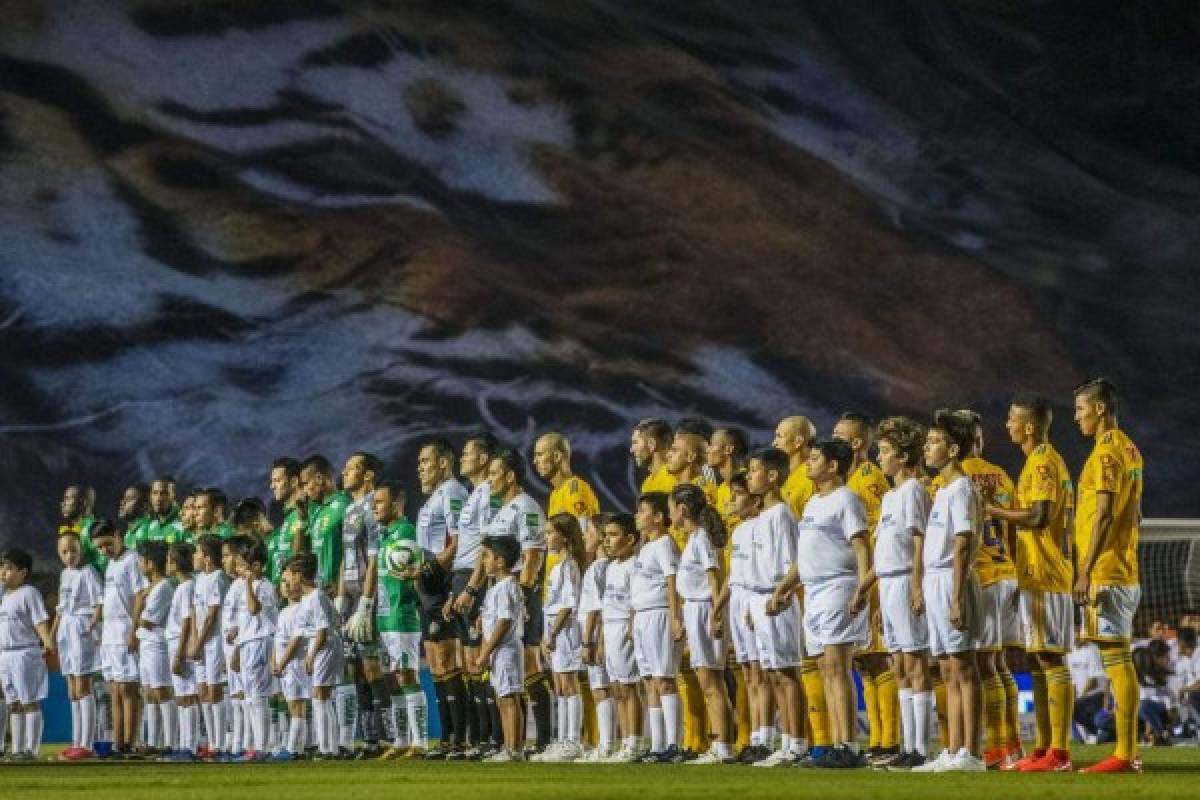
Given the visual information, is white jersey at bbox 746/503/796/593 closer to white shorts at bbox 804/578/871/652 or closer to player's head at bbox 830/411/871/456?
white shorts at bbox 804/578/871/652

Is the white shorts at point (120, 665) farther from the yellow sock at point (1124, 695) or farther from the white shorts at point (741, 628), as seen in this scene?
the yellow sock at point (1124, 695)

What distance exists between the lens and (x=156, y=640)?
14992 millimetres

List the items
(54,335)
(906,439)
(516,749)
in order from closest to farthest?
(906,439)
(516,749)
(54,335)

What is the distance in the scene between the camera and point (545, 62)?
28094 millimetres

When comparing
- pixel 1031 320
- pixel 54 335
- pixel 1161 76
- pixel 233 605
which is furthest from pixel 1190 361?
pixel 233 605

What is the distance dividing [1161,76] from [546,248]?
9049mm

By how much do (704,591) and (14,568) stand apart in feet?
20.1

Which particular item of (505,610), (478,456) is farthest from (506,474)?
(505,610)

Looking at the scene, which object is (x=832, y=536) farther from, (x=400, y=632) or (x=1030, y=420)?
(x=400, y=632)

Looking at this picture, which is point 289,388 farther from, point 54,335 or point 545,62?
point 545,62

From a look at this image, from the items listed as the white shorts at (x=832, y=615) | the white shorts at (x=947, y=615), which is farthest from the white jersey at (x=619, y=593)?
the white shorts at (x=947, y=615)

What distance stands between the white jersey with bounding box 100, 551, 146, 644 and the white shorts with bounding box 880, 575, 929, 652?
22.6 ft

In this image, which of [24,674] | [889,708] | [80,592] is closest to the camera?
[889,708]

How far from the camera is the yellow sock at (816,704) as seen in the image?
1083 cm
